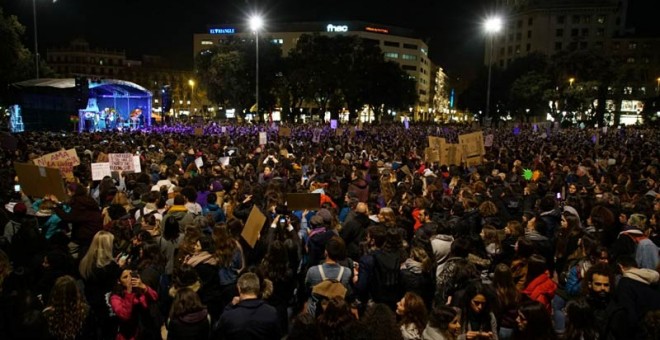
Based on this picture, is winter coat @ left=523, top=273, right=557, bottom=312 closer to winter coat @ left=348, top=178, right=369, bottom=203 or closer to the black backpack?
the black backpack

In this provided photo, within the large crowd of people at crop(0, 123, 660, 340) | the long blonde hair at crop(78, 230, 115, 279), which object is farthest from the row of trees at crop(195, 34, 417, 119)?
the long blonde hair at crop(78, 230, 115, 279)

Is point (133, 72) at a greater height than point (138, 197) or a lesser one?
greater

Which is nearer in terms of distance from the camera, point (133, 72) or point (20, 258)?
point (20, 258)

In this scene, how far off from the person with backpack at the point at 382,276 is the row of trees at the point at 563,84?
60.8 metres

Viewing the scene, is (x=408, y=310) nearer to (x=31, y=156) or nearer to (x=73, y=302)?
Result: (x=73, y=302)

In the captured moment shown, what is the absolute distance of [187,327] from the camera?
168 inches

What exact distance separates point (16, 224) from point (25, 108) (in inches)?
1377

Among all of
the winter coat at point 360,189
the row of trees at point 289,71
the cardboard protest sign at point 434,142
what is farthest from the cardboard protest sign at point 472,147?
the row of trees at point 289,71

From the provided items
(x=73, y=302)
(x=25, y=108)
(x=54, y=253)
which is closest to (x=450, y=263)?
(x=73, y=302)

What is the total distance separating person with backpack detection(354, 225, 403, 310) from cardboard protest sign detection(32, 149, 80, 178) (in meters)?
7.82

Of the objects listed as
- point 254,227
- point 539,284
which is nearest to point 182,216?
point 254,227

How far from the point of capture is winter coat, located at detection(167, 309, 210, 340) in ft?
13.9

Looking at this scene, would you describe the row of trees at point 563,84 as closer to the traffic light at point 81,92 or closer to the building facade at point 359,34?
the building facade at point 359,34

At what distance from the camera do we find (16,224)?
6648 millimetres
